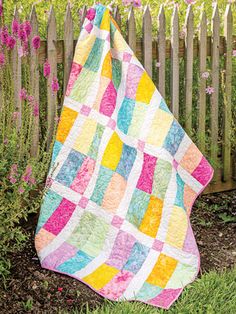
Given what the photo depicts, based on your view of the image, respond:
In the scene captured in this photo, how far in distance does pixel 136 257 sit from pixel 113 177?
0.51 meters

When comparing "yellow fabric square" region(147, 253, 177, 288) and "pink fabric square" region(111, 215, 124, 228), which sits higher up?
"pink fabric square" region(111, 215, 124, 228)

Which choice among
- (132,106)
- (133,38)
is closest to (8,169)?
(132,106)

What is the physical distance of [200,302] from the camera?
3.97m

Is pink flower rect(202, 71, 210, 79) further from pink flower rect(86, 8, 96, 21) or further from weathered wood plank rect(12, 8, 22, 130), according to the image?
weathered wood plank rect(12, 8, 22, 130)

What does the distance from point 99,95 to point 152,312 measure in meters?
1.42

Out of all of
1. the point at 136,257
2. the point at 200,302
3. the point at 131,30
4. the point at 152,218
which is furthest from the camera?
the point at 131,30

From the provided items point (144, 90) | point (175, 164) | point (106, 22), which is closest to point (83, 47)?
point (106, 22)

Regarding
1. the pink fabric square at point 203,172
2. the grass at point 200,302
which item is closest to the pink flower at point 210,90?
the pink fabric square at point 203,172

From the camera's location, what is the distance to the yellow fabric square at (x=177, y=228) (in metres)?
4.48

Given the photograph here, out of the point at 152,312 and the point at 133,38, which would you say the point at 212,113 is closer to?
the point at 133,38

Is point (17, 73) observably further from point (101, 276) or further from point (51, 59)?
point (101, 276)

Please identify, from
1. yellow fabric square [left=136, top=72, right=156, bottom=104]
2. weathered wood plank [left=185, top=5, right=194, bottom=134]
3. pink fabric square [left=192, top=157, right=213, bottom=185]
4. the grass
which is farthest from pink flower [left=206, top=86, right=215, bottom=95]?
the grass

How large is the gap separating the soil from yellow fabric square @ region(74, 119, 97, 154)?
0.58 m

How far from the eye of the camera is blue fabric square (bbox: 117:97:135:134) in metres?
4.66
